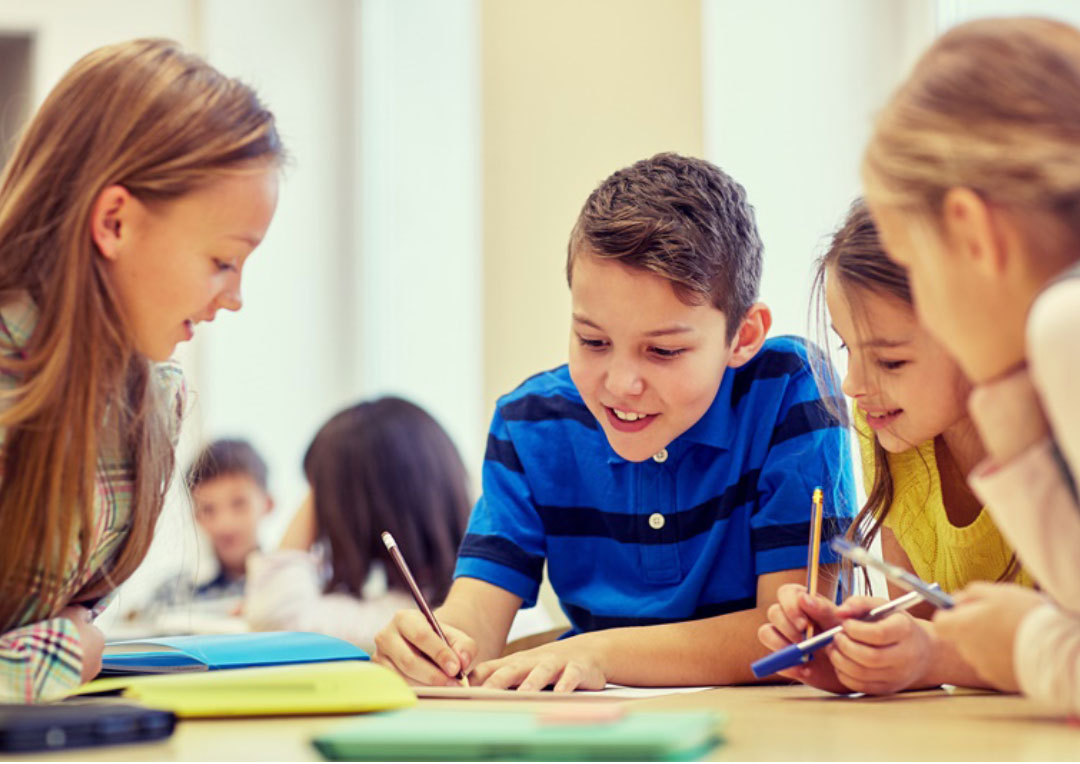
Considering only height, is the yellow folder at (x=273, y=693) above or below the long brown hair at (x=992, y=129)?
below

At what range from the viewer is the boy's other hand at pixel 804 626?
1.06 meters

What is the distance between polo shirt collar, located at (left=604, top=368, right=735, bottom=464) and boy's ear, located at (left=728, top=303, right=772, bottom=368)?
0.03m

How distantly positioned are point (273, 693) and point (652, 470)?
0.61m

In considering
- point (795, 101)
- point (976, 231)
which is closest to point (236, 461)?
point (795, 101)

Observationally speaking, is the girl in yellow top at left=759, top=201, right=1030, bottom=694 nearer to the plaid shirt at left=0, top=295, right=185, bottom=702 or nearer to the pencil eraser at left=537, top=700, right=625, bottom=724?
the pencil eraser at left=537, top=700, right=625, bottom=724

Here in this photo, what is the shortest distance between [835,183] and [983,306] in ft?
4.31

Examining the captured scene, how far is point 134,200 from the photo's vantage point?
3.56 feet

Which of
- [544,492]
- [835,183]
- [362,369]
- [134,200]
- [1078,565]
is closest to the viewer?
[1078,565]

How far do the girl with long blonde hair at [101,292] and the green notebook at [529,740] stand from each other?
1.20 feet

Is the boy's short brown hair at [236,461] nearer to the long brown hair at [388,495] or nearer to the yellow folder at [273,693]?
the long brown hair at [388,495]

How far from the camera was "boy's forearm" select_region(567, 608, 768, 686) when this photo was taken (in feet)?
4.03

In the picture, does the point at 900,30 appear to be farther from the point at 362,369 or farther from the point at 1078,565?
the point at 362,369

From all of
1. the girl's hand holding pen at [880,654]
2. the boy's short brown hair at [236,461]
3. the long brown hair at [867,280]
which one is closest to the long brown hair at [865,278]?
the long brown hair at [867,280]


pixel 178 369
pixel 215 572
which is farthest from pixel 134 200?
pixel 215 572
